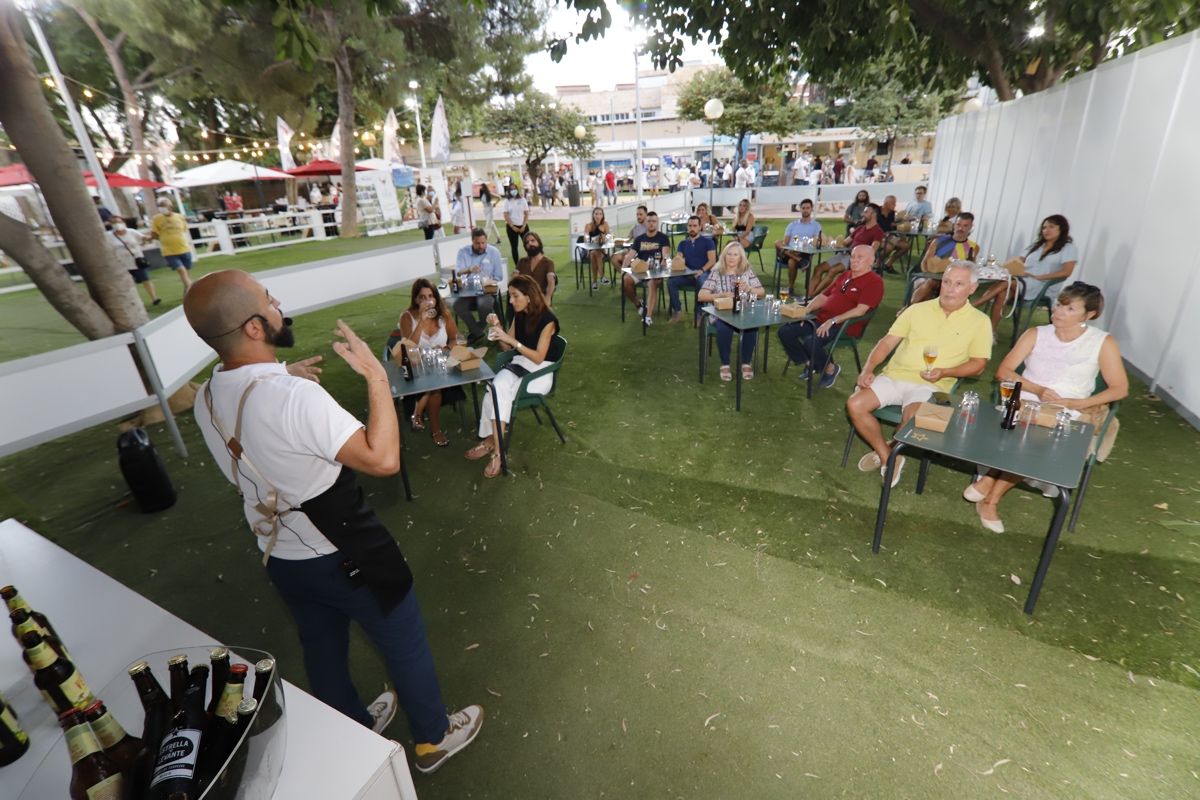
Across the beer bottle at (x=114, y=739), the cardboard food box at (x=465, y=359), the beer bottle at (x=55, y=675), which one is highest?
the beer bottle at (x=55, y=675)

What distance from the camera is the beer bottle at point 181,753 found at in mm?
1070

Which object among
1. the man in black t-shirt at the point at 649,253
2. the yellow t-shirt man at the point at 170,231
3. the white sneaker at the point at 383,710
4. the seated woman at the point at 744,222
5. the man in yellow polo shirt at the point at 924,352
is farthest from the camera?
the yellow t-shirt man at the point at 170,231

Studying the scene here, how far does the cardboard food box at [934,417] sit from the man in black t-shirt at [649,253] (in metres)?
5.59

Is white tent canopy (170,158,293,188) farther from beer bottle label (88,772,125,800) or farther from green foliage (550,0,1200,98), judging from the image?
beer bottle label (88,772,125,800)

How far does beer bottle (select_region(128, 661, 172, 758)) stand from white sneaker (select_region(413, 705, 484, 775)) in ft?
4.54

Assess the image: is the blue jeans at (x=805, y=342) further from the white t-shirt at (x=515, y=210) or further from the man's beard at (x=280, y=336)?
the white t-shirt at (x=515, y=210)

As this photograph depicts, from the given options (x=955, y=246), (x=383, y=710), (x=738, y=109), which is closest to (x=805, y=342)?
(x=955, y=246)

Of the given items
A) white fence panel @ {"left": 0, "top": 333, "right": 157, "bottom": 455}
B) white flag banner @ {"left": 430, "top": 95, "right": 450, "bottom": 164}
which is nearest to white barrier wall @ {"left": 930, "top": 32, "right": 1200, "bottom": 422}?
white fence panel @ {"left": 0, "top": 333, "right": 157, "bottom": 455}

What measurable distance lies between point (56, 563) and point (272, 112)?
26.1 m

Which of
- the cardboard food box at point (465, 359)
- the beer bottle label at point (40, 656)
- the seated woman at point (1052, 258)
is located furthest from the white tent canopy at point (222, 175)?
the beer bottle label at point (40, 656)

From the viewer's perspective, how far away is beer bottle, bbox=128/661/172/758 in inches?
48.7

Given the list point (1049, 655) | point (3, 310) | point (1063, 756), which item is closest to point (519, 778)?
point (1063, 756)

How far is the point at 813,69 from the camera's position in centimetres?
802

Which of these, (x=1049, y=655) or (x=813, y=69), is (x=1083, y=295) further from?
(x=813, y=69)
